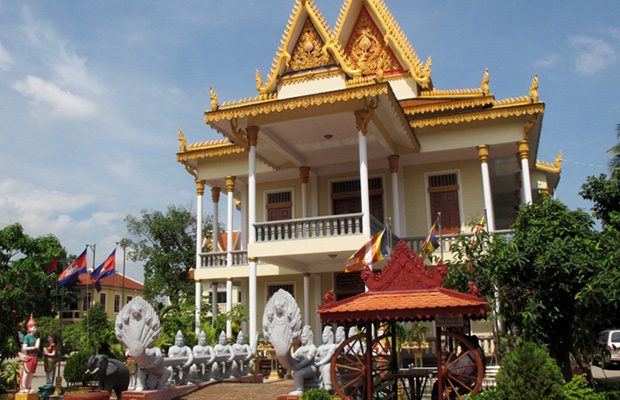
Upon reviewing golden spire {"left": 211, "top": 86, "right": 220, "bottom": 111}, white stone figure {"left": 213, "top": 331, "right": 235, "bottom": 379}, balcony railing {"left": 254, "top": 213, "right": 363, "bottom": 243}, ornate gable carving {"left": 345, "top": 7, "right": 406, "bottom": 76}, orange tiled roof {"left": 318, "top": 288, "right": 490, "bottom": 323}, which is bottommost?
white stone figure {"left": 213, "top": 331, "right": 235, "bottom": 379}

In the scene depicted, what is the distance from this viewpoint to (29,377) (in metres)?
11.2

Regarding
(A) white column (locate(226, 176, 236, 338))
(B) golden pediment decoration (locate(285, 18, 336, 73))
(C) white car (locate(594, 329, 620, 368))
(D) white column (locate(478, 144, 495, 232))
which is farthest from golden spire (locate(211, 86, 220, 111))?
(C) white car (locate(594, 329, 620, 368))

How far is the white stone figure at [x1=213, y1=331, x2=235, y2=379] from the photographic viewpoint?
11566 mm

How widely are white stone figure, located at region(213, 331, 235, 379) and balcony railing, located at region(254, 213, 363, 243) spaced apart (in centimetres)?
278

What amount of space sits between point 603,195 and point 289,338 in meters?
9.47

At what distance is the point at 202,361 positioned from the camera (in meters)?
11.0

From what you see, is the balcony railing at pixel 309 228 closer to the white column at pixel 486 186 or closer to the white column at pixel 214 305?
the white column at pixel 486 186

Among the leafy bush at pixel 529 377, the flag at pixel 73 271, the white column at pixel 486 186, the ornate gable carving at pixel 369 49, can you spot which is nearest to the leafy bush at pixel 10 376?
the flag at pixel 73 271

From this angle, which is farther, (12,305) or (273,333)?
(12,305)

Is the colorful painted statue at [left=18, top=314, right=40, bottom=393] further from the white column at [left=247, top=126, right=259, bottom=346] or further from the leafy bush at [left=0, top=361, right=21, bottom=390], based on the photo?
the white column at [left=247, top=126, right=259, bottom=346]

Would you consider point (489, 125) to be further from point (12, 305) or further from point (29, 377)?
point (12, 305)

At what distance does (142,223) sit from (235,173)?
16.1 m

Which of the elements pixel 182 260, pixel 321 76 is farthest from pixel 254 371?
pixel 182 260

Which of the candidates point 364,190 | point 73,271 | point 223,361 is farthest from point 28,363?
point 364,190
